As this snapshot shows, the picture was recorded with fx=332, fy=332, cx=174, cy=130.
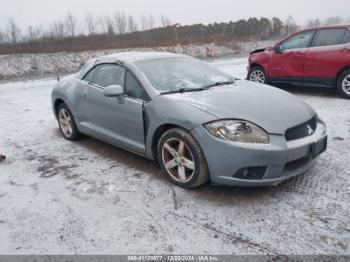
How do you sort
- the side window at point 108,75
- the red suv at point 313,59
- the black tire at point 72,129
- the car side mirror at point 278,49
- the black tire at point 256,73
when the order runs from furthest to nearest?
the black tire at point 256,73
the car side mirror at point 278,49
the red suv at point 313,59
the black tire at point 72,129
the side window at point 108,75

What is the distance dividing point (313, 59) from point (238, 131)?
505 cm

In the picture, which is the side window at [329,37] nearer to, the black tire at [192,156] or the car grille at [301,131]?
the car grille at [301,131]

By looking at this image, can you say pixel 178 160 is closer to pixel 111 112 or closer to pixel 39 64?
pixel 111 112

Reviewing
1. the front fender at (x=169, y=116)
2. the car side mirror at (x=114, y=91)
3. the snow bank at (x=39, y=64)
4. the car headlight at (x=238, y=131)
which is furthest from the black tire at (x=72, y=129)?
the snow bank at (x=39, y=64)

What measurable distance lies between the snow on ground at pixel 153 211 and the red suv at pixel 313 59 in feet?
9.32

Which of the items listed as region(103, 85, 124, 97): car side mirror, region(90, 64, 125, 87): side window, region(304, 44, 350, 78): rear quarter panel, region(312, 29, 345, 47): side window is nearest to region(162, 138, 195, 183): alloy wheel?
region(103, 85, 124, 97): car side mirror

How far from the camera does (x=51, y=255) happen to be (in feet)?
8.70

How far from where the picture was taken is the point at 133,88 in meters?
4.00

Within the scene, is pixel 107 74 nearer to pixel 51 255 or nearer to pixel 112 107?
pixel 112 107

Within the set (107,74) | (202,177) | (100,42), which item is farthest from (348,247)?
(100,42)

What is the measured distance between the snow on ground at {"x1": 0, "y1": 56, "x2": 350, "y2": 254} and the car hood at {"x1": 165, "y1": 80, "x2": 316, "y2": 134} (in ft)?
2.32

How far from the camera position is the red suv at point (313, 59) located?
22.8 ft

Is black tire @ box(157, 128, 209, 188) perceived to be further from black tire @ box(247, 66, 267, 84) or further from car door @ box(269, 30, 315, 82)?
black tire @ box(247, 66, 267, 84)

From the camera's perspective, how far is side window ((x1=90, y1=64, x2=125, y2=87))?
4.27m
